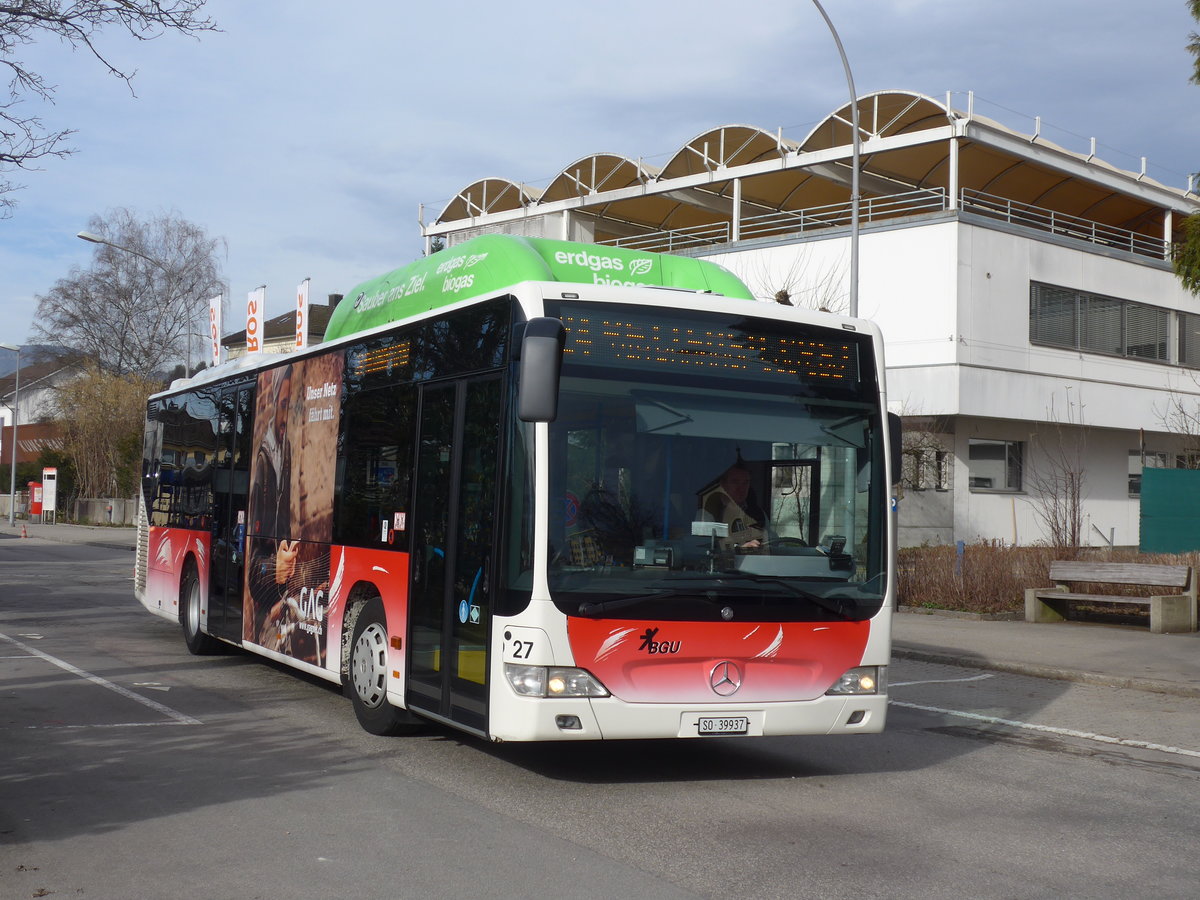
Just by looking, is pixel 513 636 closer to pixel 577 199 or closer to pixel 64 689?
pixel 64 689

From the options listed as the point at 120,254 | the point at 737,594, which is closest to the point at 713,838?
the point at 737,594

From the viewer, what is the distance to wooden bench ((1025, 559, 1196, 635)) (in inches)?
693

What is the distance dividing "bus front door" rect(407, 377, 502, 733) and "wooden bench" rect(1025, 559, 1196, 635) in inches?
492

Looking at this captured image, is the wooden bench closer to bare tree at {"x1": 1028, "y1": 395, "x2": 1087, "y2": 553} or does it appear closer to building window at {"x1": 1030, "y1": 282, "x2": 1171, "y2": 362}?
bare tree at {"x1": 1028, "y1": 395, "x2": 1087, "y2": 553}

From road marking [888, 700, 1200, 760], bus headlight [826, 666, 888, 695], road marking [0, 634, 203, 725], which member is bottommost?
road marking [888, 700, 1200, 760]

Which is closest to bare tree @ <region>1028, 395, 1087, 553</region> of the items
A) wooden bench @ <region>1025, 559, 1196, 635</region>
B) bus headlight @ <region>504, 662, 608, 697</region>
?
wooden bench @ <region>1025, 559, 1196, 635</region>

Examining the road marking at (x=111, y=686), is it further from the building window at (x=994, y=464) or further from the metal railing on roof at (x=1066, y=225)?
the metal railing on roof at (x=1066, y=225)

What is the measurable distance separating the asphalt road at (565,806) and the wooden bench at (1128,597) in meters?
6.34

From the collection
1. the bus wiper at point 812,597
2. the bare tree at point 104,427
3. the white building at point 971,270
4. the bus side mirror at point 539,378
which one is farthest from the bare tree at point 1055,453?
the bare tree at point 104,427

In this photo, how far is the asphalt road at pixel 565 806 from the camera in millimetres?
5766

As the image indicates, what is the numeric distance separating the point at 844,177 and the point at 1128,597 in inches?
805

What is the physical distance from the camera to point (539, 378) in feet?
22.9

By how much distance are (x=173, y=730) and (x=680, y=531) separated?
4.24 metres

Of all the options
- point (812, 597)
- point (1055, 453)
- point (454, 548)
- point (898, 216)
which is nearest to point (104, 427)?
point (898, 216)
